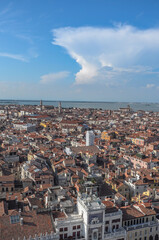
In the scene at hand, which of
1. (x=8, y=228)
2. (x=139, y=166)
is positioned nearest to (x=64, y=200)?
(x=8, y=228)

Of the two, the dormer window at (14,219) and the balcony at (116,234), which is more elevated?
the dormer window at (14,219)

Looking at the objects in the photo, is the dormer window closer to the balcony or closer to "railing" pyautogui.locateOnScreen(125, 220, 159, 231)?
the balcony

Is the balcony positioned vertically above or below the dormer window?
below

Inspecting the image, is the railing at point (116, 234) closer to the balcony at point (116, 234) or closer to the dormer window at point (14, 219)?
the balcony at point (116, 234)

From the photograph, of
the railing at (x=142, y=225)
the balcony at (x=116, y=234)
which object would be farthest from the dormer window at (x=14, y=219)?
the railing at (x=142, y=225)

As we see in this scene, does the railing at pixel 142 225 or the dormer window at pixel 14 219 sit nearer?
the dormer window at pixel 14 219

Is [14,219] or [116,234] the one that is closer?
[14,219]

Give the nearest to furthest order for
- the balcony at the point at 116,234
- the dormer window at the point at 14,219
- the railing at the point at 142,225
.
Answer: the dormer window at the point at 14,219, the balcony at the point at 116,234, the railing at the point at 142,225

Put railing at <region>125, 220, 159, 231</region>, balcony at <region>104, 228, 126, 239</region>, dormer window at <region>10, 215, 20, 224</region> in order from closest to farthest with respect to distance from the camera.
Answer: dormer window at <region>10, 215, 20, 224</region> → balcony at <region>104, 228, 126, 239</region> → railing at <region>125, 220, 159, 231</region>

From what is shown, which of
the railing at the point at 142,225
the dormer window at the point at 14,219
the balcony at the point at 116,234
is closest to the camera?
the dormer window at the point at 14,219

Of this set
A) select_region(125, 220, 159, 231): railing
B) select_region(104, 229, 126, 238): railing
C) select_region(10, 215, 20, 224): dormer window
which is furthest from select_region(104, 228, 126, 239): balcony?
select_region(10, 215, 20, 224): dormer window

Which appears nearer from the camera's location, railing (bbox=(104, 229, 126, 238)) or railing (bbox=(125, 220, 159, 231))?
railing (bbox=(104, 229, 126, 238))

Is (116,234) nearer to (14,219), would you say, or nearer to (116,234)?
(116,234)

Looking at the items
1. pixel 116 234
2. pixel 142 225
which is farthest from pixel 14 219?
pixel 142 225
